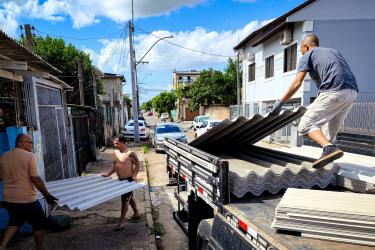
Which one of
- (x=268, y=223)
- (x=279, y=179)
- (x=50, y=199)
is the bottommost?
(x=50, y=199)

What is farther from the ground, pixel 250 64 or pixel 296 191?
pixel 250 64

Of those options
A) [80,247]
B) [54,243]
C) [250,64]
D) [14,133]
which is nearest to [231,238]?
[80,247]

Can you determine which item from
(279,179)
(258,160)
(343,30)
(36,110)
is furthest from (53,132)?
(343,30)

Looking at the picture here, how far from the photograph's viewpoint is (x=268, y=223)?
7.08 feet

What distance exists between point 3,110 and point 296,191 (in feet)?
24.7

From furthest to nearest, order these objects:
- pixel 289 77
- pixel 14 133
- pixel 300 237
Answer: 1. pixel 289 77
2. pixel 14 133
3. pixel 300 237

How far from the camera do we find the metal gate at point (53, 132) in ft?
20.9

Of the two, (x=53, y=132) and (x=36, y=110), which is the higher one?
(x=36, y=110)

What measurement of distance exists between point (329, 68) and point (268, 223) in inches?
75.4

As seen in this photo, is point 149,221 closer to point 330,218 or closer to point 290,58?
point 330,218

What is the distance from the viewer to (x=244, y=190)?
262 centimetres

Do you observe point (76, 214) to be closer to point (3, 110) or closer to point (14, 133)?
point (14, 133)

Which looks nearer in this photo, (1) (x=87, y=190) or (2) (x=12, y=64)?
(2) (x=12, y=64)

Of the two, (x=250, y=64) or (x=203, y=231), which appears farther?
(x=250, y=64)
